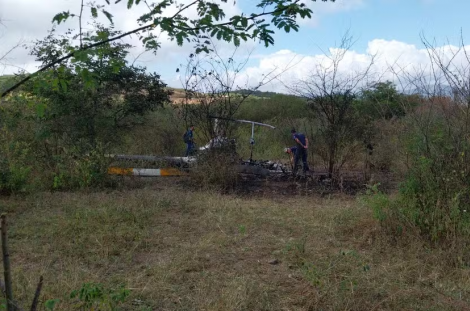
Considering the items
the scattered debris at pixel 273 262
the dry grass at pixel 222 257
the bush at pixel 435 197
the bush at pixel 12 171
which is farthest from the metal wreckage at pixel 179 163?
the scattered debris at pixel 273 262

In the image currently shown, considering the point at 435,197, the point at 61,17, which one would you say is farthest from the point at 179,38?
the point at 435,197

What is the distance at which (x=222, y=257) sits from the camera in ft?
16.8

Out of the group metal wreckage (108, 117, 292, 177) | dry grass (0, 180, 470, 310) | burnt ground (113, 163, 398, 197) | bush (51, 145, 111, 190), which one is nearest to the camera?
dry grass (0, 180, 470, 310)

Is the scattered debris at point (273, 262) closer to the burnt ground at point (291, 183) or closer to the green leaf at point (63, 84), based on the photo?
the green leaf at point (63, 84)

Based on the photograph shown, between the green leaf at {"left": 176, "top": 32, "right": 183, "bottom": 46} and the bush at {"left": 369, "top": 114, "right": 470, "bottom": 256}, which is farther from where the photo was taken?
Result: the bush at {"left": 369, "top": 114, "right": 470, "bottom": 256}

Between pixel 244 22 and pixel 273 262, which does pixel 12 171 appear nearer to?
pixel 273 262

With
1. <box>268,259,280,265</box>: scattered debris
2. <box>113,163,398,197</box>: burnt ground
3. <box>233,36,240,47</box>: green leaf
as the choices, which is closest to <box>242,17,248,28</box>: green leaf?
<box>233,36,240,47</box>: green leaf

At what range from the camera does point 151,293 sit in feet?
13.5

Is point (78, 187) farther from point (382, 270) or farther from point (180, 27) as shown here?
point (180, 27)

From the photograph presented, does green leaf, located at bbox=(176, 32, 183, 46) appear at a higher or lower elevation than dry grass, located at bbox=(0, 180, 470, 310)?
higher

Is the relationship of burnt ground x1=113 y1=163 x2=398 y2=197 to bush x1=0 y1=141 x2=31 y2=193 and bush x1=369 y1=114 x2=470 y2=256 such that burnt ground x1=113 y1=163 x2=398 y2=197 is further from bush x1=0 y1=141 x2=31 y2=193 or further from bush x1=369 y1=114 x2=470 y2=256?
bush x1=369 y1=114 x2=470 y2=256

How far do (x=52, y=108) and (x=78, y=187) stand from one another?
168 centimetres

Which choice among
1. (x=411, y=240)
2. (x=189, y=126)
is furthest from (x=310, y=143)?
(x=411, y=240)

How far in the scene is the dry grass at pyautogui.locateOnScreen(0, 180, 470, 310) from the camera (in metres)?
3.98
